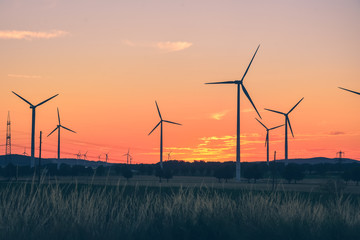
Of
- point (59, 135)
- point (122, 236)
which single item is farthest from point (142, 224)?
point (59, 135)

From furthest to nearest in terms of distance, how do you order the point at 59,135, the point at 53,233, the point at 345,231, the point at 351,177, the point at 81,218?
the point at 59,135 < the point at 351,177 < the point at 345,231 < the point at 81,218 < the point at 53,233

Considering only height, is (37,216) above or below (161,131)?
below

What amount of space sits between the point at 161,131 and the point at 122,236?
112386 millimetres

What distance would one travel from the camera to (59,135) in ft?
486

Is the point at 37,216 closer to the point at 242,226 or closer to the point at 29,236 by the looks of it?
the point at 29,236

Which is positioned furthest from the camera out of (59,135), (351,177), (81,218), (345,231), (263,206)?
(59,135)

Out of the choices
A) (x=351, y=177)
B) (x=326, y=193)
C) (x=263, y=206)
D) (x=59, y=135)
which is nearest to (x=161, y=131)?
(x=59, y=135)

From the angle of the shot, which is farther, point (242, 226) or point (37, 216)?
point (242, 226)

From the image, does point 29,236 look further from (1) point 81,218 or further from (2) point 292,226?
(2) point 292,226

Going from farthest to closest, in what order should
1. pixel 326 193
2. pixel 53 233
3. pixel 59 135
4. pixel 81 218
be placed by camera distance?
pixel 59 135, pixel 326 193, pixel 81 218, pixel 53 233

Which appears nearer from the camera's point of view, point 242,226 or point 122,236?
point 122,236

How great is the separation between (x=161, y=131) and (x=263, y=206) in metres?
106

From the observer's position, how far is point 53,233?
55.4ft

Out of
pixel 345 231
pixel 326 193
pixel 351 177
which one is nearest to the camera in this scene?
pixel 345 231
